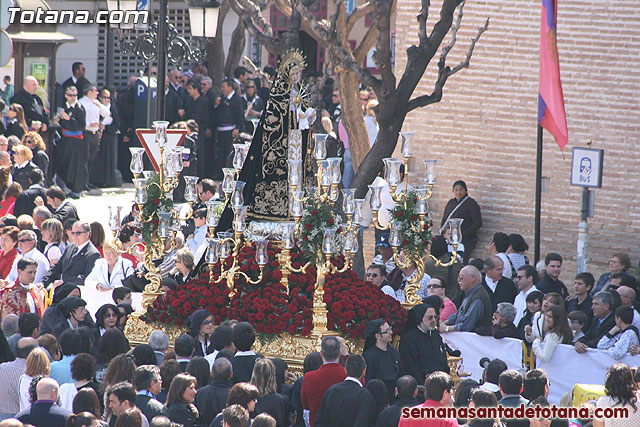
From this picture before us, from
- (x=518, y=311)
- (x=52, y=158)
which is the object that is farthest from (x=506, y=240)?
(x=52, y=158)

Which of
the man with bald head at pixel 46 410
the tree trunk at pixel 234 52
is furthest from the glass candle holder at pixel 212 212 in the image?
the tree trunk at pixel 234 52

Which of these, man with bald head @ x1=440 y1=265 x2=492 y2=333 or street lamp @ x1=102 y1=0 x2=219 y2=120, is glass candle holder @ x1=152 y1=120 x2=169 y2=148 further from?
street lamp @ x1=102 y1=0 x2=219 y2=120

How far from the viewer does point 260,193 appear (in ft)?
43.5

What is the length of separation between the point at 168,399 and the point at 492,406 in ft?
7.79

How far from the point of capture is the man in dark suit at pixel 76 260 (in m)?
14.7

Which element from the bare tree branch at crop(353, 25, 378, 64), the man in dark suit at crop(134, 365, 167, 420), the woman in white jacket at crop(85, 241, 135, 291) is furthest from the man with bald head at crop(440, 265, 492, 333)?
the bare tree branch at crop(353, 25, 378, 64)

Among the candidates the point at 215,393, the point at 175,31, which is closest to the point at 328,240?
the point at 215,393

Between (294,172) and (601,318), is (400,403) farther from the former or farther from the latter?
(601,318)

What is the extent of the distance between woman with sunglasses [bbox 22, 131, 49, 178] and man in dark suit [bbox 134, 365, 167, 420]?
1052 centimetres

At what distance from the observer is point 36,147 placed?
19938 millimetres

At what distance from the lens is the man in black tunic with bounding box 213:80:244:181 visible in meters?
24.7

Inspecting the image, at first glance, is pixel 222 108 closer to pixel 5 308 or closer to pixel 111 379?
pixel 5 308

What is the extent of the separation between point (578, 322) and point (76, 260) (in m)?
5.56

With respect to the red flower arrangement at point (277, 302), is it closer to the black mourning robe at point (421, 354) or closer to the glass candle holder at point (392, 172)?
the black mourning robe at point (421, 354)
